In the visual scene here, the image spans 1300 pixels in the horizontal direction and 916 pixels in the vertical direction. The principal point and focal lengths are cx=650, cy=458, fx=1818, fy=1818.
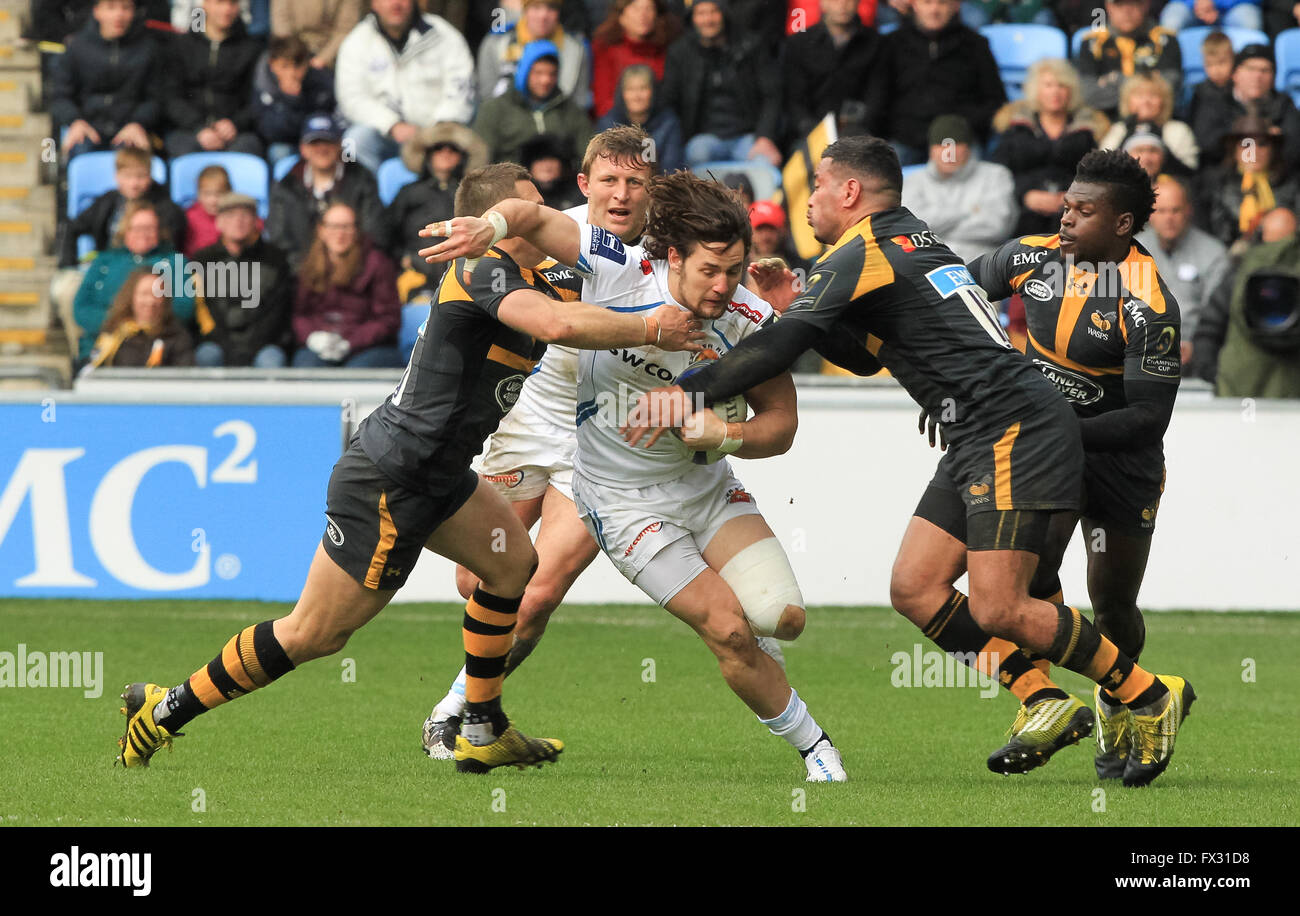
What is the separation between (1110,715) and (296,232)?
29.7ft

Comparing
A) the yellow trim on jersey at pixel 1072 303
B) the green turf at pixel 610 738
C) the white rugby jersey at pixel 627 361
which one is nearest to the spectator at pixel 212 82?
the green turf at pixel 610 738

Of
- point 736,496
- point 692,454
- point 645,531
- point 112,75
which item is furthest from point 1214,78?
point 645,531

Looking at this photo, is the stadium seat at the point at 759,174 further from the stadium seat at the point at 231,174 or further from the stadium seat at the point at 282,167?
the stadium seat at the point at 231,174

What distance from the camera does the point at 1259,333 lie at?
12.6m

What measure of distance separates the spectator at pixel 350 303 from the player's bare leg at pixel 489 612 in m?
6.69

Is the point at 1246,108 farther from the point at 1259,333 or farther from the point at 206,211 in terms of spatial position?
the point at 206,211

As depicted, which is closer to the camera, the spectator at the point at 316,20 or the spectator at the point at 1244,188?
the spectator at the point at 1244,188

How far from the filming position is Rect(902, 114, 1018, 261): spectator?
44.5 ft

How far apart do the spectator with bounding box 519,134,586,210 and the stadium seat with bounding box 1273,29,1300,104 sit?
20.9ft

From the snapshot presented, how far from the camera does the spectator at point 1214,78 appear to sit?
1451 cm

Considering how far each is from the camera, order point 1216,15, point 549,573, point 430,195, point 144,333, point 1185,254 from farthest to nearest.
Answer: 1. point 1216,15
2. point 430,195
3. point 144,333
4. point 1185,254
5. point 549,573

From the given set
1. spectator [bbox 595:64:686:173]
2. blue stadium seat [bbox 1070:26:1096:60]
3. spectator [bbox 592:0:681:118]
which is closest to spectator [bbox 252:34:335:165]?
spectator [bbox 592:0:681:118]

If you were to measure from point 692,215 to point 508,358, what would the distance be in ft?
2.91

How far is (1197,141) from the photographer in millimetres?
14430
